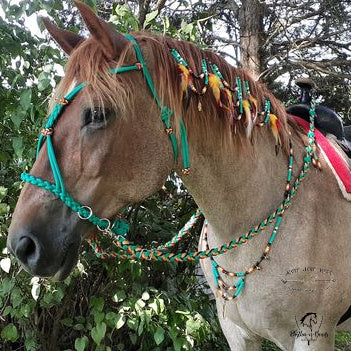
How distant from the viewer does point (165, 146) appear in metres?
1.45

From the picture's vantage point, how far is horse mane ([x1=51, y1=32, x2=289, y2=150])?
1.35m

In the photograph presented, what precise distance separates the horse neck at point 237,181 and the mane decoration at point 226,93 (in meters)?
0.06

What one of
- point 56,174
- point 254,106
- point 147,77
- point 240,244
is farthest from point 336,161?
point 56,174

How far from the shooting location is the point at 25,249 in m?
1.28

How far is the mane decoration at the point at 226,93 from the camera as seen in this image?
58.9 inches

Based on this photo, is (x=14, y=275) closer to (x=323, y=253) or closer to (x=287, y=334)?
(x=287, y=334)

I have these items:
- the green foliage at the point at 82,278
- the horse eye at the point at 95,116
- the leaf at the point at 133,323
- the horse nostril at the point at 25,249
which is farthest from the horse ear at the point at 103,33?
the leaf at the point at 133,323

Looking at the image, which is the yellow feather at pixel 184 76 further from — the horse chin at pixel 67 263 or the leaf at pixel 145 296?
the leaf at pixel 145 296

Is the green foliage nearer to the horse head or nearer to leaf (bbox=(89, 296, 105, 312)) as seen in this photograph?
leaf (bbox=(89, 296, 105, 312))

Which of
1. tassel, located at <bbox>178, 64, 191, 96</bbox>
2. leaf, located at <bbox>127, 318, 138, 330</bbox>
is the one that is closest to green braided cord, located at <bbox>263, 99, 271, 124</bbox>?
tassel, located at <bbox>178, 64, 191, 96</bbox>

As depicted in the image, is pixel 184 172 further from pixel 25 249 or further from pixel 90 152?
pixel 25 249

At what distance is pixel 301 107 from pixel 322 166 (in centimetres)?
44

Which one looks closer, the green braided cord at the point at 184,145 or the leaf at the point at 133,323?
the green braided cord at the point at 184,145

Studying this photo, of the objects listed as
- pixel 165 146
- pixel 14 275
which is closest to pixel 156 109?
pixel 165 146
